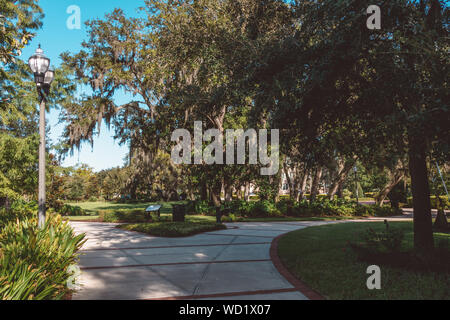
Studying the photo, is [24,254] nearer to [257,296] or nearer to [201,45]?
[257,296]

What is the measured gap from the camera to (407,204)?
33.4 metres

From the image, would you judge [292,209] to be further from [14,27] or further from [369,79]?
[14,27]

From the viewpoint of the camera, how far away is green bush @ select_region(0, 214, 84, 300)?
377cm

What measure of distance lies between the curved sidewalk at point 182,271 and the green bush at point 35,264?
1.97 ft

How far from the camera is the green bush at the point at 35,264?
377cm

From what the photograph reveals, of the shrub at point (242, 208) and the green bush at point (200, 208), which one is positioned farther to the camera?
the green bush at point (200, 208)

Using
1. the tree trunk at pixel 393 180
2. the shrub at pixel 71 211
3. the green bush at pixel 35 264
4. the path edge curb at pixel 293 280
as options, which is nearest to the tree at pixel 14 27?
the green bush at pixel 35 264

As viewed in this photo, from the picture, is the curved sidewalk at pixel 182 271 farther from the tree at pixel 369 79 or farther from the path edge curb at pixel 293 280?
the tree at pixel 369 79

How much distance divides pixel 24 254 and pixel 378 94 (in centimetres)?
706

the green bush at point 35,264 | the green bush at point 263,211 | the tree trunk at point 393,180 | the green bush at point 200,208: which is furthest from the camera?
the tree trunk at point 393,180

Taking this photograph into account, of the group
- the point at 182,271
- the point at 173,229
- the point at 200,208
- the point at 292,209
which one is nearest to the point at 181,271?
the point at 182,271

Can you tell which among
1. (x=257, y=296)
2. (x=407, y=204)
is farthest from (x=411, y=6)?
(x=407, y=204)

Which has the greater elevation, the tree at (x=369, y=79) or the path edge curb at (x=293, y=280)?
the tree at (x=369, y=79)

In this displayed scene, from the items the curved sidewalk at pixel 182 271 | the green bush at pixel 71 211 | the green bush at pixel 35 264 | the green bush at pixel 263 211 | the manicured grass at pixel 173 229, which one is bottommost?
the green bush at pixel 71 211
